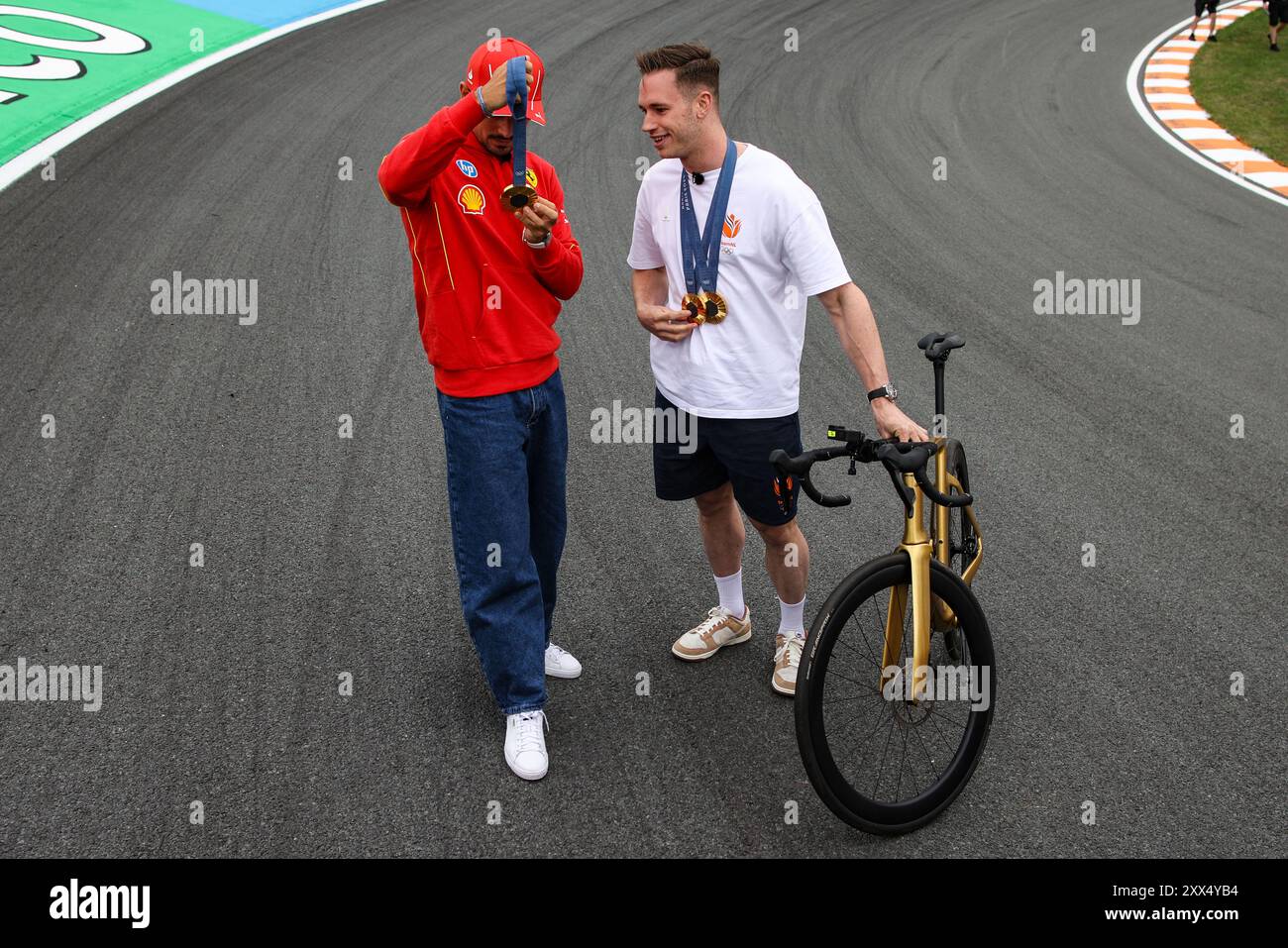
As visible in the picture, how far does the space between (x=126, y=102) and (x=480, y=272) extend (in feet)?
29.5

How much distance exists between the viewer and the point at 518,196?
11.3ft

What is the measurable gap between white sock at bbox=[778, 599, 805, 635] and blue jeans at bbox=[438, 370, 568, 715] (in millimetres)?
967

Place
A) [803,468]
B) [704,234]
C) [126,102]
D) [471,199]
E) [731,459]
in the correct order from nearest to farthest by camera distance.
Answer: [803,468]
[471,199]
[704,234]
[731,459]
[126,102]

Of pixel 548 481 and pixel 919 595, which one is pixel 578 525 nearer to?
pixel 548 481

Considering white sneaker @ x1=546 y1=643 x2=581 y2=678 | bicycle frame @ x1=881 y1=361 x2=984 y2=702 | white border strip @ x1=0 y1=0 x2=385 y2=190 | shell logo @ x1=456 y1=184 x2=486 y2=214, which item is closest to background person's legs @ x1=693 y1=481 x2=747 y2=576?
white sneaker @ x1=546 y1=643 x2=581 y2=678

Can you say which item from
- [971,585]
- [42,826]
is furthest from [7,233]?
[971,585]

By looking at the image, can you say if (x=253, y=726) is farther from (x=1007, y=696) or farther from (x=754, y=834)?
(x=1007, y=696)

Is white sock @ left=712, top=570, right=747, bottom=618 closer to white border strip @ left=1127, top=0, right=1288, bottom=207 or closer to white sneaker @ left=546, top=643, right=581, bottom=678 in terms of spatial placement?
white sneaker @ left=546, top=643, right=581, bottom=678

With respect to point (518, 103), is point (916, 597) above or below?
below

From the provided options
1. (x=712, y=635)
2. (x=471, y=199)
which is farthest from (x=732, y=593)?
(x=471, y=199)

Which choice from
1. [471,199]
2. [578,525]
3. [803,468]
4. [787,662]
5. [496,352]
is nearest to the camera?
[803,468]

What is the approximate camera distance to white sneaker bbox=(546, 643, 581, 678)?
4402 mm

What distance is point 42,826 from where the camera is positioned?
11.6 feet
